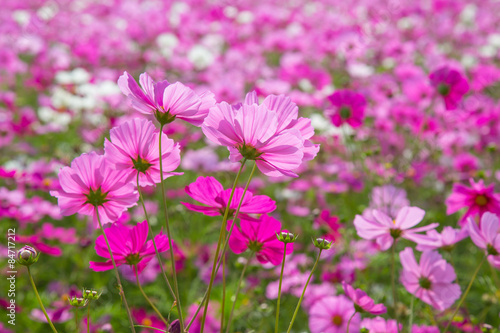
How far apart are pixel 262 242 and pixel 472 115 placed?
1623 millimetres

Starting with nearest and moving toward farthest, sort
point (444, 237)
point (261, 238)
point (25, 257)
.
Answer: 1. point (25, 257)
2. point (261, 238)
3. point (444, 237)

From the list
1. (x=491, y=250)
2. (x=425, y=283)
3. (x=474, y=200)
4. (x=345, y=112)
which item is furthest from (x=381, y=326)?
(x=345, y=112)

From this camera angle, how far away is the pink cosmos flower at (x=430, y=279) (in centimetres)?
84

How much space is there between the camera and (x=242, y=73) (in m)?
2.96

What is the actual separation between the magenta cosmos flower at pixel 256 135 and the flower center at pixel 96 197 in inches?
6.5

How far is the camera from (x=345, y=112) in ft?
4.53

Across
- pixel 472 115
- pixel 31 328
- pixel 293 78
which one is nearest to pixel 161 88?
pixel 31 328

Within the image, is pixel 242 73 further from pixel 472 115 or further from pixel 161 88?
pixel 161 88

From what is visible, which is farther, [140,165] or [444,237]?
[444,237]

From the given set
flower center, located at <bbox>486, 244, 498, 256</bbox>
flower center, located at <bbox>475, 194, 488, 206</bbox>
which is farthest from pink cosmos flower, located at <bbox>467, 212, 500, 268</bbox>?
flower center, located at <bbox>475, 194, 488, 206</bbox>

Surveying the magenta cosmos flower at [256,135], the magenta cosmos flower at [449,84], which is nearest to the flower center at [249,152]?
the magenta cosmos flower at [256,135]

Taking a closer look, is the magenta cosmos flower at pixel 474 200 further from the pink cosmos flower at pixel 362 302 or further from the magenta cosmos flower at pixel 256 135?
the magenta cosmos flower at pixel 256 135

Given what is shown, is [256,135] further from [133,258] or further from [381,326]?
[381,326]

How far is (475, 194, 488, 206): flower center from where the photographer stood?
1020 millimetres
